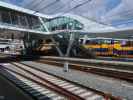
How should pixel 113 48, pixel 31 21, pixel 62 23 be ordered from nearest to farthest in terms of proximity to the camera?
pixel 113 48, pixel 31 21, pixel 62 23

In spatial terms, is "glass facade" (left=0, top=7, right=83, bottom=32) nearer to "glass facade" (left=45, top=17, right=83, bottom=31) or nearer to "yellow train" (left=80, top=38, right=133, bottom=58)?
"glass facade" (left=45, top=17, right=83, bottom=31)

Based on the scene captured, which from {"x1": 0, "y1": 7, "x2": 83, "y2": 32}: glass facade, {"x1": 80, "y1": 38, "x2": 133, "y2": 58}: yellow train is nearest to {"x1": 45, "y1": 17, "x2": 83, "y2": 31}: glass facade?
{"x1": 0, "y1": 7, "x2": 83, "y2": 32}: glass facade

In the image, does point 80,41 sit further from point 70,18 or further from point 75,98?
point 75,98

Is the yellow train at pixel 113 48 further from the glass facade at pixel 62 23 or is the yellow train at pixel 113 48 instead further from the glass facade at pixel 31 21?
the glass facade at pixel 62 23

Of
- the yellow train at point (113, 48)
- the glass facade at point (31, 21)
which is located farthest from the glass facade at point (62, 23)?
the yellow train at point (113, 48)

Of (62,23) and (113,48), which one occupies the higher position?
(62,23)

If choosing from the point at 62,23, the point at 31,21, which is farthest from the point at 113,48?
the point at 31,21

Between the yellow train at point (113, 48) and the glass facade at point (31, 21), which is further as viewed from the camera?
the glass facade at point (31, 21)

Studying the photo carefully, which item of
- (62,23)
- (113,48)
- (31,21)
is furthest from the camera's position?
(62,23)

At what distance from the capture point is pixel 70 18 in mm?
77438

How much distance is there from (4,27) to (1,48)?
7656 centimetres

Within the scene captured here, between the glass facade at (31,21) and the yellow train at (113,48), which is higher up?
the glass facade at (31,21)

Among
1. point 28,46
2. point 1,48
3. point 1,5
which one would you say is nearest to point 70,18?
point 28,46

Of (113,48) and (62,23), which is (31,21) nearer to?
(62,23)
